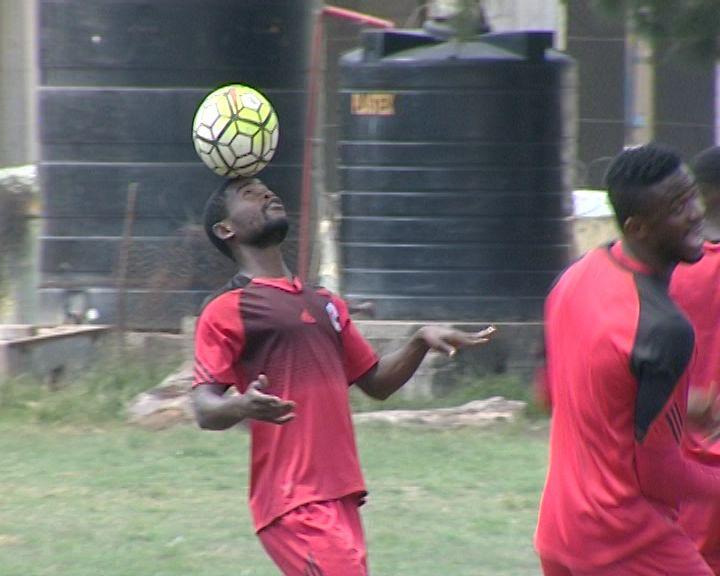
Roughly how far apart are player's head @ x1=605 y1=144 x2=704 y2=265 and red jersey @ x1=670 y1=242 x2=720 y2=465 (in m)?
0.93

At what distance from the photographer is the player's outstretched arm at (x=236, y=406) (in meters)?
4.14

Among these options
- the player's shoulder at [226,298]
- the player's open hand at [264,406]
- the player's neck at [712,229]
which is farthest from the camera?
the player's neck at [712,229]

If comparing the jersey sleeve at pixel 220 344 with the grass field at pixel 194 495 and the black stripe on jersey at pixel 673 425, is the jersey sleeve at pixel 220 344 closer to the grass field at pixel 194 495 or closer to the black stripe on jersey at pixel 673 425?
the black stripe on jersey at pixel 673 425

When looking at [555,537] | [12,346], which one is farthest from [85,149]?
[555,537]

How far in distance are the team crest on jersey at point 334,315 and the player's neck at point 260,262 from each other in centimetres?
15

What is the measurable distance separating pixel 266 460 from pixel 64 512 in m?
3.53

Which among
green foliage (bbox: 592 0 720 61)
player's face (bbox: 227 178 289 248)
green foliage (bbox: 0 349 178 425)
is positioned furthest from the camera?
green foliage (bbox: 0 349 178 425)

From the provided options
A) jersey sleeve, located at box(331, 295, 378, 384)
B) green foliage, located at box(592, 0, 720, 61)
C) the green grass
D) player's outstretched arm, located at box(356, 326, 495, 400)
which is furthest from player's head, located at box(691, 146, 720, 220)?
green foliage, located at box(592, 0, 720, 61)

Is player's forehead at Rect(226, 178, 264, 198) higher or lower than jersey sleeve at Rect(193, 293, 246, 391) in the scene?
higher

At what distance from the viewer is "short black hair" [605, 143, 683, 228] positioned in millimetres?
3918

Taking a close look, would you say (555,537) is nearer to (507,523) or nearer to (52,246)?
(507,523)

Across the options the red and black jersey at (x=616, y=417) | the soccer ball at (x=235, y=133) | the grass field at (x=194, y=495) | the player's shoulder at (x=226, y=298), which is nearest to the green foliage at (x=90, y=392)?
the grass field at (x=194, y=495)

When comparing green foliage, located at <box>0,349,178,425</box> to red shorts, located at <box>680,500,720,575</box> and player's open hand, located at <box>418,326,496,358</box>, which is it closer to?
player's open hand, located at <box>418,326,496,358</box>

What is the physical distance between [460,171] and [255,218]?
21.2ft
